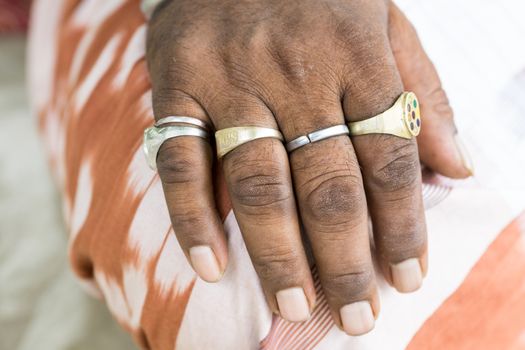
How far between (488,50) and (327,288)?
0.28 metres

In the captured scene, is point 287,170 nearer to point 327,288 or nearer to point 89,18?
point 327,288

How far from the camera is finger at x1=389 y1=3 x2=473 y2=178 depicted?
53 cm

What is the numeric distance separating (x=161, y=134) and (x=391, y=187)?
201 mm

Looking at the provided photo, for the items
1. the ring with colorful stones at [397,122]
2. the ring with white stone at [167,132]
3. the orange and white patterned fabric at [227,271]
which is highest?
the ring with colorful stones at [397,122]

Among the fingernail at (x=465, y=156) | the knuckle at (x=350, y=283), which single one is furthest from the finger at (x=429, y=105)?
the knuckle at (x=350, y=283)

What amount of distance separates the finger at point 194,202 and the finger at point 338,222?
0.08m

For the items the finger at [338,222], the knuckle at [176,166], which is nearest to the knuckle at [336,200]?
the finger at [338,222]

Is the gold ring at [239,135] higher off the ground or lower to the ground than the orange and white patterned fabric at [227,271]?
higher

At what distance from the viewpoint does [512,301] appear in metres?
0.50

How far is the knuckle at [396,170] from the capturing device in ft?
1.59

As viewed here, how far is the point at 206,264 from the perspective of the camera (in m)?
0.48

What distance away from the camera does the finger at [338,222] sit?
469 millimetres

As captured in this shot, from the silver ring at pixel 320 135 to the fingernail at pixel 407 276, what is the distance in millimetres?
119

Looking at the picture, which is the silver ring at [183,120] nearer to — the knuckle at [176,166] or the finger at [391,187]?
the knuckle at [176,166]
